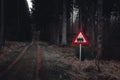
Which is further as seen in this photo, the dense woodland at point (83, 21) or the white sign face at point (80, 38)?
the dense woodland at point (83, 21)

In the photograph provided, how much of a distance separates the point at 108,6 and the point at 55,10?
29.8 ft

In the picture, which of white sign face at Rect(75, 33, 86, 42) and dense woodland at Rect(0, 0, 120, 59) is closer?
white sign face at Rect(75, 33, 86, 42)

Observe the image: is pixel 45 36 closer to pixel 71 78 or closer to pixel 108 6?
pixel 108 6

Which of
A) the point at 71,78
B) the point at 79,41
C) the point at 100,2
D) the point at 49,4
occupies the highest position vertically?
the point at 49,4

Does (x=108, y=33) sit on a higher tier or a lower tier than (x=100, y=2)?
lower

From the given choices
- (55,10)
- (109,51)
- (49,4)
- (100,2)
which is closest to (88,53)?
(109,51)

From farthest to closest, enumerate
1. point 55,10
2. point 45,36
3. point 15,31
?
1. point 45,36
2. point 15,31
3. point 55,10

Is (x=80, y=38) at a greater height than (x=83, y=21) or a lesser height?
lesser

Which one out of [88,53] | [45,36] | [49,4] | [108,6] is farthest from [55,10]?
[45,36]

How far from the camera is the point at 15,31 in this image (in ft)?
191

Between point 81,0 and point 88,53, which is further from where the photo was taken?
point 81,0

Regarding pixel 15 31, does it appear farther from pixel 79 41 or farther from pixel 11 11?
pixel 79 41

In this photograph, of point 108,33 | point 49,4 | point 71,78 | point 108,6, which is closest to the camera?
point 71,78

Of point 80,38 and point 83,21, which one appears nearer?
point 80,38
